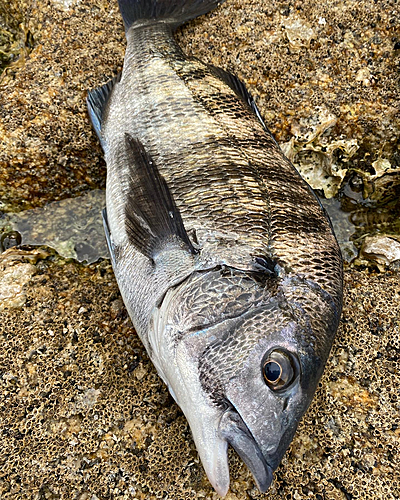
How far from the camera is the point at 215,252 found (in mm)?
1984

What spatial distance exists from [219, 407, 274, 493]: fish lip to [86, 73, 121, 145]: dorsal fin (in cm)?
224

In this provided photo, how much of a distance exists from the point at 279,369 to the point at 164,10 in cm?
308

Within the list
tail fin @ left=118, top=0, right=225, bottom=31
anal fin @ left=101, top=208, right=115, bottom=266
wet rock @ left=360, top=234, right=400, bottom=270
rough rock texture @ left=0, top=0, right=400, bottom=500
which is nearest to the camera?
rough rock texture @ left=0, top=0, right=400, bottom=500

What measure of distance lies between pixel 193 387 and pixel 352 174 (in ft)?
7.83

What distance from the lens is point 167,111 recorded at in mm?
2572

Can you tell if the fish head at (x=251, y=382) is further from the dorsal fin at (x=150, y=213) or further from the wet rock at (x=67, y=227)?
the wet rock at (x=67, y=227)

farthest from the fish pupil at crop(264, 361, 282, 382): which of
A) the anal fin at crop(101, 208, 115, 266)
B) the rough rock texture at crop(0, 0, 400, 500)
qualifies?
the anal fin at crop(101, 208, 115, 266)

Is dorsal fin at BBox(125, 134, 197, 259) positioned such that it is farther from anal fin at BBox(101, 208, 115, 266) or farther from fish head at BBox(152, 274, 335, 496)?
fish head at BBox(152, 274, 335, 496)

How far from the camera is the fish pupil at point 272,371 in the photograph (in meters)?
1.64

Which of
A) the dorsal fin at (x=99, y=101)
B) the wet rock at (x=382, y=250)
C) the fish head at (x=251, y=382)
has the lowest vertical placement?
the wet rock at (x=382, y=250)

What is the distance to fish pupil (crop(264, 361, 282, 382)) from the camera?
164 centimetres

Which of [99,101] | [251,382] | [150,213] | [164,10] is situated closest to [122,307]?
[150,213]

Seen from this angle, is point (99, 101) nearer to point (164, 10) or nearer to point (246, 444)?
point (164, 10)

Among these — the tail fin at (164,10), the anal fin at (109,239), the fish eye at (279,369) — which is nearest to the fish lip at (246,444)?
the fish eye at (279,369)
